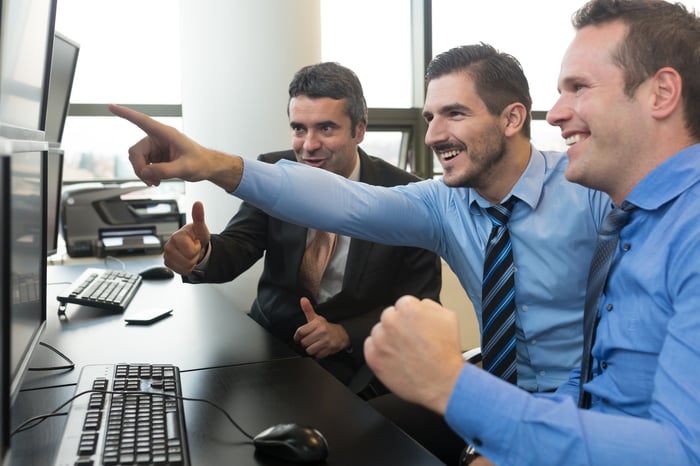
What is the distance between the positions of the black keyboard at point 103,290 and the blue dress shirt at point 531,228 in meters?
0.70

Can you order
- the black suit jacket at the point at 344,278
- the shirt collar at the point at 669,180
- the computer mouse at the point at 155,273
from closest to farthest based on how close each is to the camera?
the shirt collar at the point at 669,180 < the black suit jacket at the point at 344,278 < the computer mouse at the point at 155,273

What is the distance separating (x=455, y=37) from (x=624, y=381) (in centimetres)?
332

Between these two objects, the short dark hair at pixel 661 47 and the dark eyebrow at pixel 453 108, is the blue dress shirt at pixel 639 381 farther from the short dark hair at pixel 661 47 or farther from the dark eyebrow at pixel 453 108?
the dark eyebrow at pixel 453 108

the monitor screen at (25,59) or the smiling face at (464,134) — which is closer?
the monitor screen at (25,59)

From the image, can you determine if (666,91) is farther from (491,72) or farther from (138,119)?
(138,119)

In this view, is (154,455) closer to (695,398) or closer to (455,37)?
(695,398)

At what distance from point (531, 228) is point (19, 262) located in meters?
1.06

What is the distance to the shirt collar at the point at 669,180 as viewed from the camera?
3.35ft

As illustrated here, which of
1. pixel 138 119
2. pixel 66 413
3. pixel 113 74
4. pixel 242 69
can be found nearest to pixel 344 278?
pixel 138 119

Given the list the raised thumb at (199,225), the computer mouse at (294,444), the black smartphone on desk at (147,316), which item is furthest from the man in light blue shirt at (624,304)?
the black smartphone on desk at (147,316)

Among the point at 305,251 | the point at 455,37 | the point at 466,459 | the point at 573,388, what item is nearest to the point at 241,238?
the point at 305,251

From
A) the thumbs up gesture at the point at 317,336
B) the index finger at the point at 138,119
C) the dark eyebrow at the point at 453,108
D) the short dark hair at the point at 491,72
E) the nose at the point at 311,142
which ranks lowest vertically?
the thumbs up gesture at the point at 317,336

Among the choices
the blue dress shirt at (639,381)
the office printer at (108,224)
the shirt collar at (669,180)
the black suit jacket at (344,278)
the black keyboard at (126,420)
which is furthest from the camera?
the office printer at (108,224)

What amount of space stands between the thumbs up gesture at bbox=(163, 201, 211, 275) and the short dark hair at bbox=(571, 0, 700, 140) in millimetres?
1105
